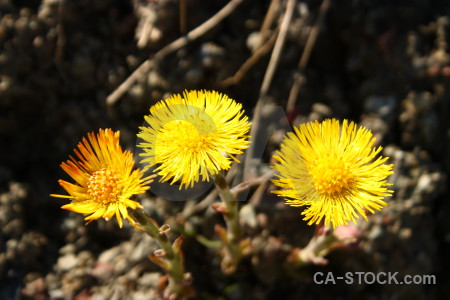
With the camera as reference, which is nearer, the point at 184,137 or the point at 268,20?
the point at 184,137

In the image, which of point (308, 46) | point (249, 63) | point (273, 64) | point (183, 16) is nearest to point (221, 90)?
point (249, 63)

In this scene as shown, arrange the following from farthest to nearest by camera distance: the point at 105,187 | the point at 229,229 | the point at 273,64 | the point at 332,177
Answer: the point at 273,64 < the point at 229,229 < the point at 332,177 < the point at 105,187

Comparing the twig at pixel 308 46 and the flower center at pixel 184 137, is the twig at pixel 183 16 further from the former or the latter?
the flower center at pixel 184 137

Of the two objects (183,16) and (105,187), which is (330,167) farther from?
(183,16)

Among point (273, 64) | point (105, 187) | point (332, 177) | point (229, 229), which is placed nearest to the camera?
point (105, 187)

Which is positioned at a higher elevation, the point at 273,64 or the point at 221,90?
the point at 273,64

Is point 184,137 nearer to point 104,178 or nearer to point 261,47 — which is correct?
point 104,178

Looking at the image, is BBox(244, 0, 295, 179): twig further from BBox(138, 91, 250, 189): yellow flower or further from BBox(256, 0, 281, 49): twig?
BBox(138, 91, 250, 189): yellow flower

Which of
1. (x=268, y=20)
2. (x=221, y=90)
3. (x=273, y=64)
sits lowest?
(x=221, y=90)
